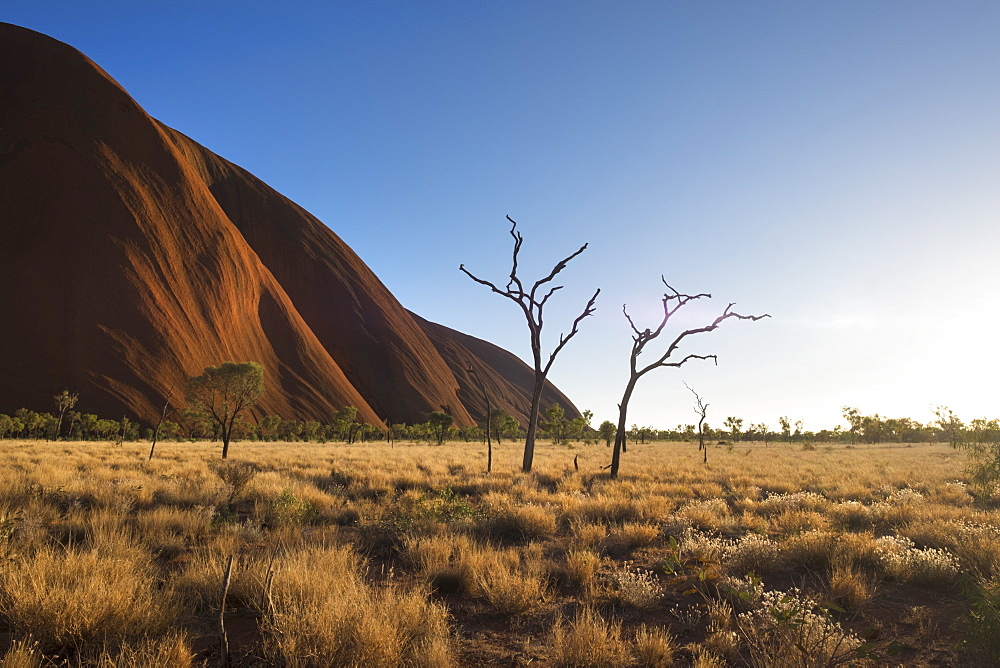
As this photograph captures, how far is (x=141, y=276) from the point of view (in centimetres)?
6781

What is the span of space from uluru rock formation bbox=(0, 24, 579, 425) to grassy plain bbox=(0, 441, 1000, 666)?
62.9 m

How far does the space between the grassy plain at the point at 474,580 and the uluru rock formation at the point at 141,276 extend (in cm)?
6295

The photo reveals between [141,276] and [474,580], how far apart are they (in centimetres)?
8140

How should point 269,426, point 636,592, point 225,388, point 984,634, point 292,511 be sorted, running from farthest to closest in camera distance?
point 269,426
point 225,388
point 292,511
point 636,592
point 984,634

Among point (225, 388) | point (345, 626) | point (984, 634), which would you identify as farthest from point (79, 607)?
point (225, 388)

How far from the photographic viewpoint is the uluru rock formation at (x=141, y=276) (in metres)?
59.7

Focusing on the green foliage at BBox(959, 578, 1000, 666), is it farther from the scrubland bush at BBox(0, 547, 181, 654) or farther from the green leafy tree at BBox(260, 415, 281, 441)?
the green leafy tree at BBox(260, 415, 281, 441)

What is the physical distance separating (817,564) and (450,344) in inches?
5595

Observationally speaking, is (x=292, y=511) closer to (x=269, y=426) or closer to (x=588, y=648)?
(x=588, y=648)

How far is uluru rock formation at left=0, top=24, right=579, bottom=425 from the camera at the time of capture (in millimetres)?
59656

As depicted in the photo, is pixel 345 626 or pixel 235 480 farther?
pixel 235 480

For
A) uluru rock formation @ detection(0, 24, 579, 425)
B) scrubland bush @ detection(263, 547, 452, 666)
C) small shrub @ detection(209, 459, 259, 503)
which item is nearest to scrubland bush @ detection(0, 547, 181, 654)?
scrubland bush @ detection(263, 547, 452, 666)

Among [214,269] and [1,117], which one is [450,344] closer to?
[214,269]

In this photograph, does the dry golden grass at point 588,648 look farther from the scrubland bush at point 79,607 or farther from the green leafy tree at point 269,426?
the green leafy tree at point 269,426
